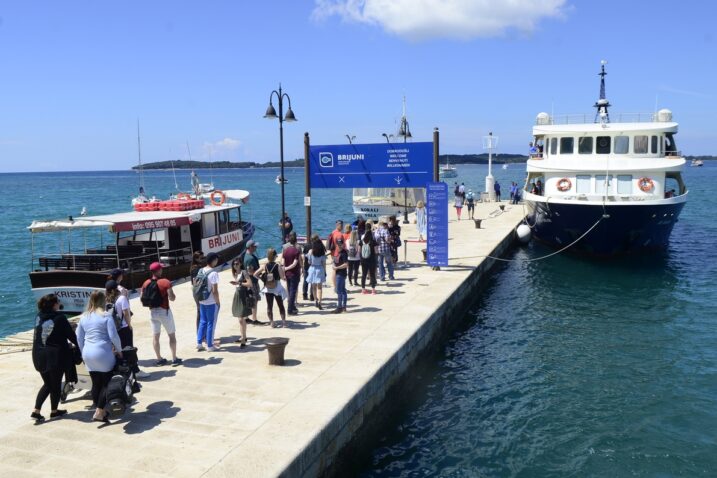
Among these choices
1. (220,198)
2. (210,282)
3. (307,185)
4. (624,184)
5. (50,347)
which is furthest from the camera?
(624,184)

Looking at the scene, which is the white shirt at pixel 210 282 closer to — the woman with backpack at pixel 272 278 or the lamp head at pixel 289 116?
the woman with backpack at pixel 272 278

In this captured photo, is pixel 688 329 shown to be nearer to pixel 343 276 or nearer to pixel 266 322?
pixel 343 276

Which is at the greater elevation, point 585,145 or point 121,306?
point 585,145

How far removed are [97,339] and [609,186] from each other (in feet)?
68.2

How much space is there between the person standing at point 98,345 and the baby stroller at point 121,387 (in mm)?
84

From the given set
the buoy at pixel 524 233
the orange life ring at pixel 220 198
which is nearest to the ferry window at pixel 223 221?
the orange life ring at pixel 220 198

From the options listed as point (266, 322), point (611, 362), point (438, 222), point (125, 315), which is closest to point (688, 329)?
point (611, 362)

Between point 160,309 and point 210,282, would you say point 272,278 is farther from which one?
point 160,309

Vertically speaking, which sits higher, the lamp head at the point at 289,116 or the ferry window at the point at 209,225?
the lamp head at the point at 289,116

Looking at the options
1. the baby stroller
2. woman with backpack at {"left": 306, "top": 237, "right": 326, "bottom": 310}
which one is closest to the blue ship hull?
woman with backpack at {"left": 306, "top": 237, "right": 326, "bottom": 310}

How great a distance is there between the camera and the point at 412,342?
34.7ft

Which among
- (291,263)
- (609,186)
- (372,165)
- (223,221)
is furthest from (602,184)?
(291,263)

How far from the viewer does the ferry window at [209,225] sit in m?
20.2

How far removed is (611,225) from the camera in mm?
22172
